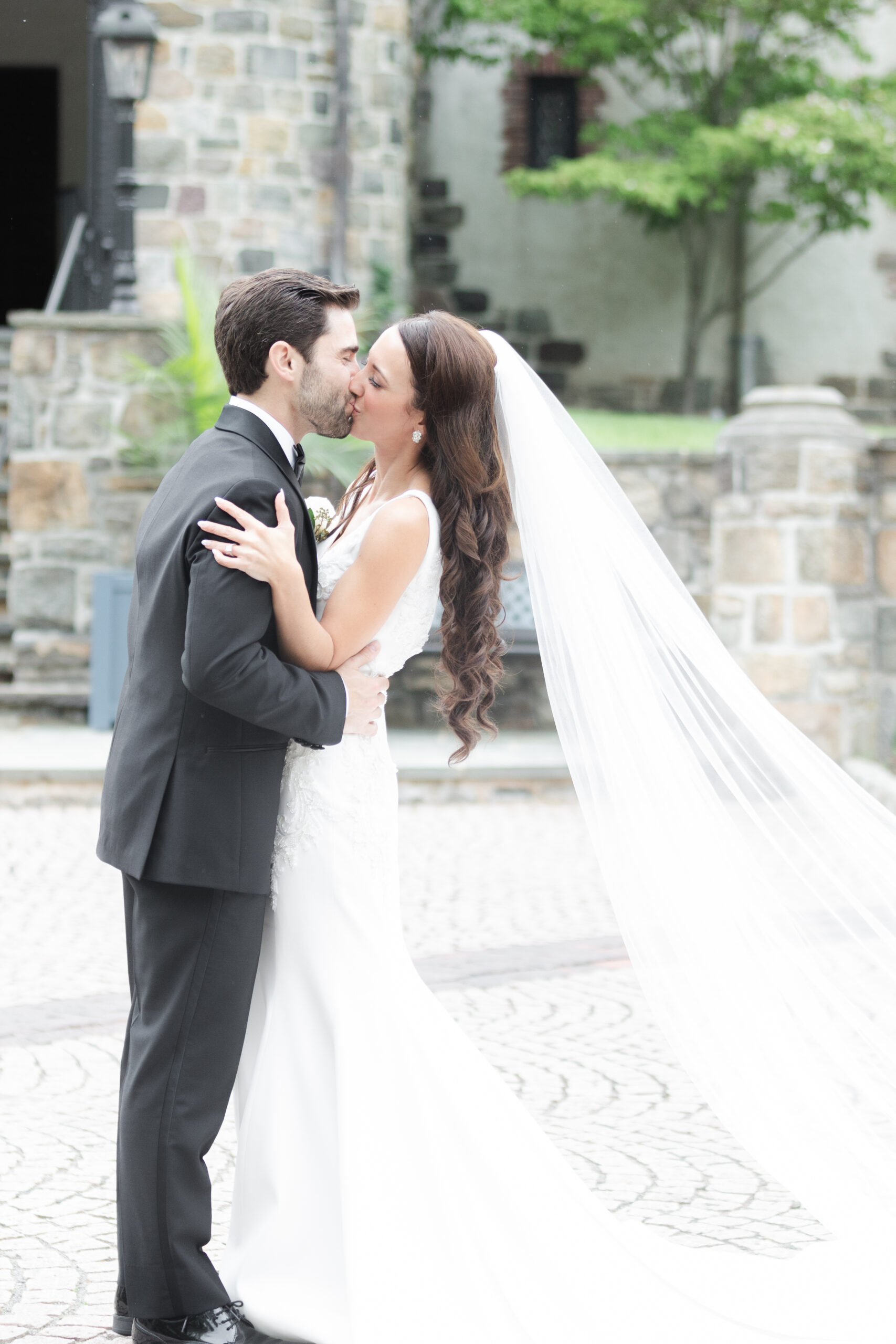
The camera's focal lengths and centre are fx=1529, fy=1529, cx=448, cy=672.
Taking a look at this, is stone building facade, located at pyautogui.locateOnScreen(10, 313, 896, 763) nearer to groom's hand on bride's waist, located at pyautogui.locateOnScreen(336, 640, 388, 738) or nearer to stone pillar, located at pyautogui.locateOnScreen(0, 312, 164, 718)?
stone pillar, located at pyautogui.locateOnScreen(0, 312, 164, 718)

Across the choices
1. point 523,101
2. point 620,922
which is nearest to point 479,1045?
point 620,922

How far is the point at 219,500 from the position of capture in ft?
8.02

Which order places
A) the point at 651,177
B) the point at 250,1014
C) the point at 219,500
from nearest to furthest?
the point at 219,500 → the point at 250,1014 → the point at 651,177

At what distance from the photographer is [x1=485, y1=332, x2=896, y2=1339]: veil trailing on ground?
9.57ft

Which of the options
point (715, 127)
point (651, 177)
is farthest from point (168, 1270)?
point (715, 127)

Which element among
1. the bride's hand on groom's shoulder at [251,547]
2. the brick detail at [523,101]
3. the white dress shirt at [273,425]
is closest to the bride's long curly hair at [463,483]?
the white dress shirt at [273,425]

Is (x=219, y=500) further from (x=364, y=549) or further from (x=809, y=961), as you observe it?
(x=809, y=961)

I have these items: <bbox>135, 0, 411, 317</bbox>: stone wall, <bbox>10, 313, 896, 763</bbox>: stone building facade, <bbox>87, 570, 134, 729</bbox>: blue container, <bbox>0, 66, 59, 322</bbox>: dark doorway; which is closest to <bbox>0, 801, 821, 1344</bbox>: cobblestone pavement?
<bbox>87, 570, 134, 729</bbox>: blue container

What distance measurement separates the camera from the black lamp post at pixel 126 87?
33.8 ft

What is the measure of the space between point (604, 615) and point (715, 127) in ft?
45.6

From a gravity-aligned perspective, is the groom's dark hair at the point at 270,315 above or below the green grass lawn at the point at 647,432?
above

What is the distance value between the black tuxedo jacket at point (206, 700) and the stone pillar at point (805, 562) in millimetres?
6982

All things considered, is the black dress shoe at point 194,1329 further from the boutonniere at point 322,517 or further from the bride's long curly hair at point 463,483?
the boutonniere at point 322,517

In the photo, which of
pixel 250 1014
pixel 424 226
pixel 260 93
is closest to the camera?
pixel 250 1014
